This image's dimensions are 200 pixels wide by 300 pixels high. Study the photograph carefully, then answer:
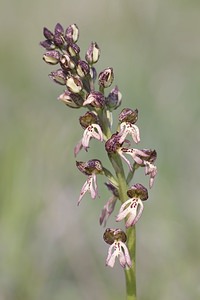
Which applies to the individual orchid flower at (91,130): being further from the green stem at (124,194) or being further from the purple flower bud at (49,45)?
the purple flower bud at (49,45)

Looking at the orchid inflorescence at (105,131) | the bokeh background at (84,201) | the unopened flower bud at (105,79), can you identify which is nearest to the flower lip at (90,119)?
the orchid inflorescence at (105,131)

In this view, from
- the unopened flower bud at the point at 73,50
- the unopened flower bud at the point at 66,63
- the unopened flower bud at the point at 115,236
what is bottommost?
the unopened flower bud at the point at 115,236

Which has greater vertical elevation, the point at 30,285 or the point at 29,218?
the point at 29,218

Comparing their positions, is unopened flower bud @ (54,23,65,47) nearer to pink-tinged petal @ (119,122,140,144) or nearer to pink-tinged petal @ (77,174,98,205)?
pink-tinged petal @ (119,122,140,144)

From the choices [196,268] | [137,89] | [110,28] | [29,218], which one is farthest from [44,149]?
[110,28]

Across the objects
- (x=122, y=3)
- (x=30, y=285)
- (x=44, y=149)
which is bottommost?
(x=30, y=285)

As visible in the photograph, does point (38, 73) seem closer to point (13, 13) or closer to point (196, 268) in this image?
point (13, 13)
